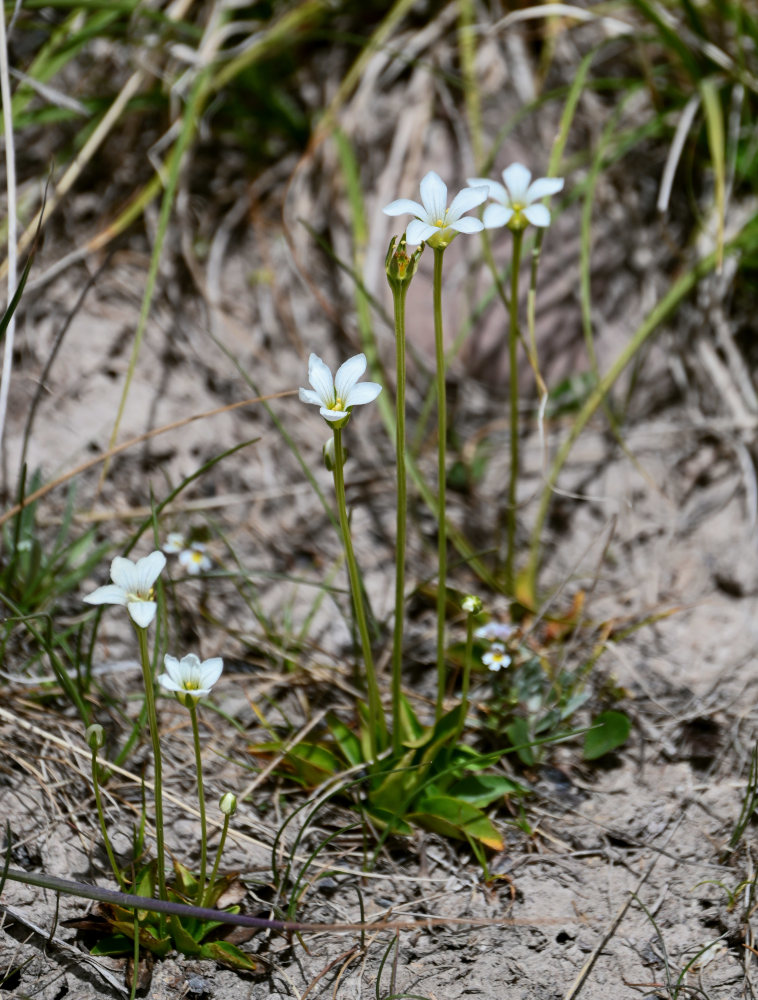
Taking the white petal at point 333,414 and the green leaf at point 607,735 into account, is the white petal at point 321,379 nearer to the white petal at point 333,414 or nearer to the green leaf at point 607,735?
the white petal at point 333,414

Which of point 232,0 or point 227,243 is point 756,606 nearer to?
point 227,243

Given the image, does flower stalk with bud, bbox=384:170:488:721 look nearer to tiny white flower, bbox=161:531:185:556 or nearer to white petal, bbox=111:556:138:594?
white petal, bbox=111:556:138:594

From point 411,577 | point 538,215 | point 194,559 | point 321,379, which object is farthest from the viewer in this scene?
point 411,577

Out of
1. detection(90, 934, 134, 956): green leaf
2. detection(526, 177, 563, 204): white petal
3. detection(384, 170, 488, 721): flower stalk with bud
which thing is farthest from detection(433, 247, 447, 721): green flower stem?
detection(90, 934, 134, 956): green leaf

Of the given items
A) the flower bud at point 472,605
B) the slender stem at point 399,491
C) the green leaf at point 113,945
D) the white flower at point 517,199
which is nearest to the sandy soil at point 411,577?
the green leaf at point 113,945

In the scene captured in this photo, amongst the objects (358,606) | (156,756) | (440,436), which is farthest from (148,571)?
(440,436)

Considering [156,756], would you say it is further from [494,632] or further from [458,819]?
[494,632]
